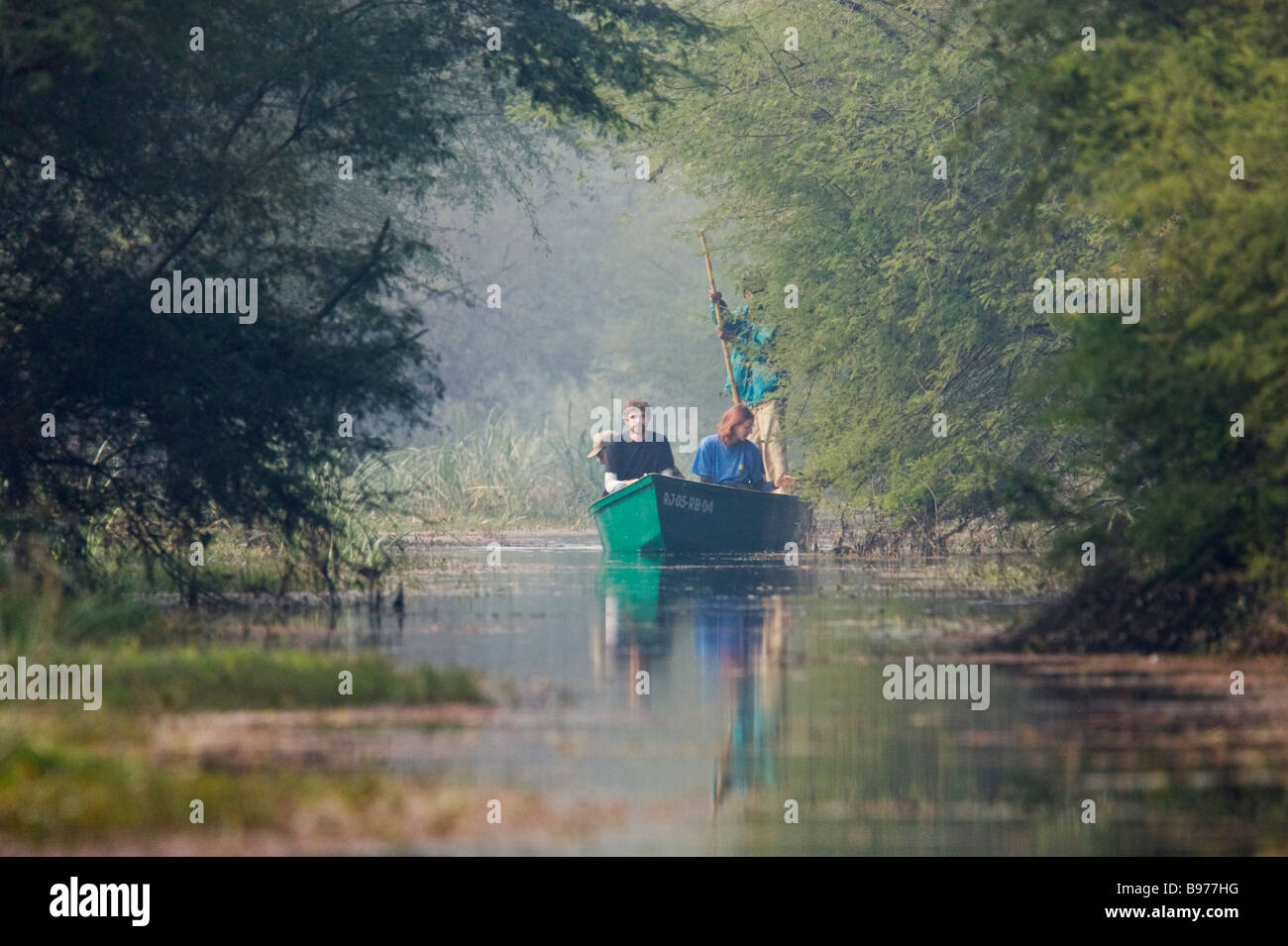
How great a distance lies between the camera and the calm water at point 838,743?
8070 mm

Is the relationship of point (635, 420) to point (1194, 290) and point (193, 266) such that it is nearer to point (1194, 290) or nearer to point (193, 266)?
point (193, 266)

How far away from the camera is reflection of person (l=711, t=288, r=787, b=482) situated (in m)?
29.5

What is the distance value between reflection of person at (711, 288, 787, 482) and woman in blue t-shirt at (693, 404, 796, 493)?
0.40 metres

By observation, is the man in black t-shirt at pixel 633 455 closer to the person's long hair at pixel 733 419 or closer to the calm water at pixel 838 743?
the person's long hair at pixel 733 419

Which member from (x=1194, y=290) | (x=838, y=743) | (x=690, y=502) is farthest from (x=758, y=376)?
(x=838, y=743)

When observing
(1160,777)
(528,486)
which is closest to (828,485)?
(528,486)

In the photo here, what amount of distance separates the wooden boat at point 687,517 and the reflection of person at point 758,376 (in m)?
1.38

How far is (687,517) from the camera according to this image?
93.4 ft

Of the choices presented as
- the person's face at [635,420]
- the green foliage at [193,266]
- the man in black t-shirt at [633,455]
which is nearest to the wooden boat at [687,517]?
the man in black t-shirt at [633,455]

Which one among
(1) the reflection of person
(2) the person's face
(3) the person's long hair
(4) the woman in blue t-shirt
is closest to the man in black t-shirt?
(2) the person's face

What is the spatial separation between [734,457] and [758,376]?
1.16m
